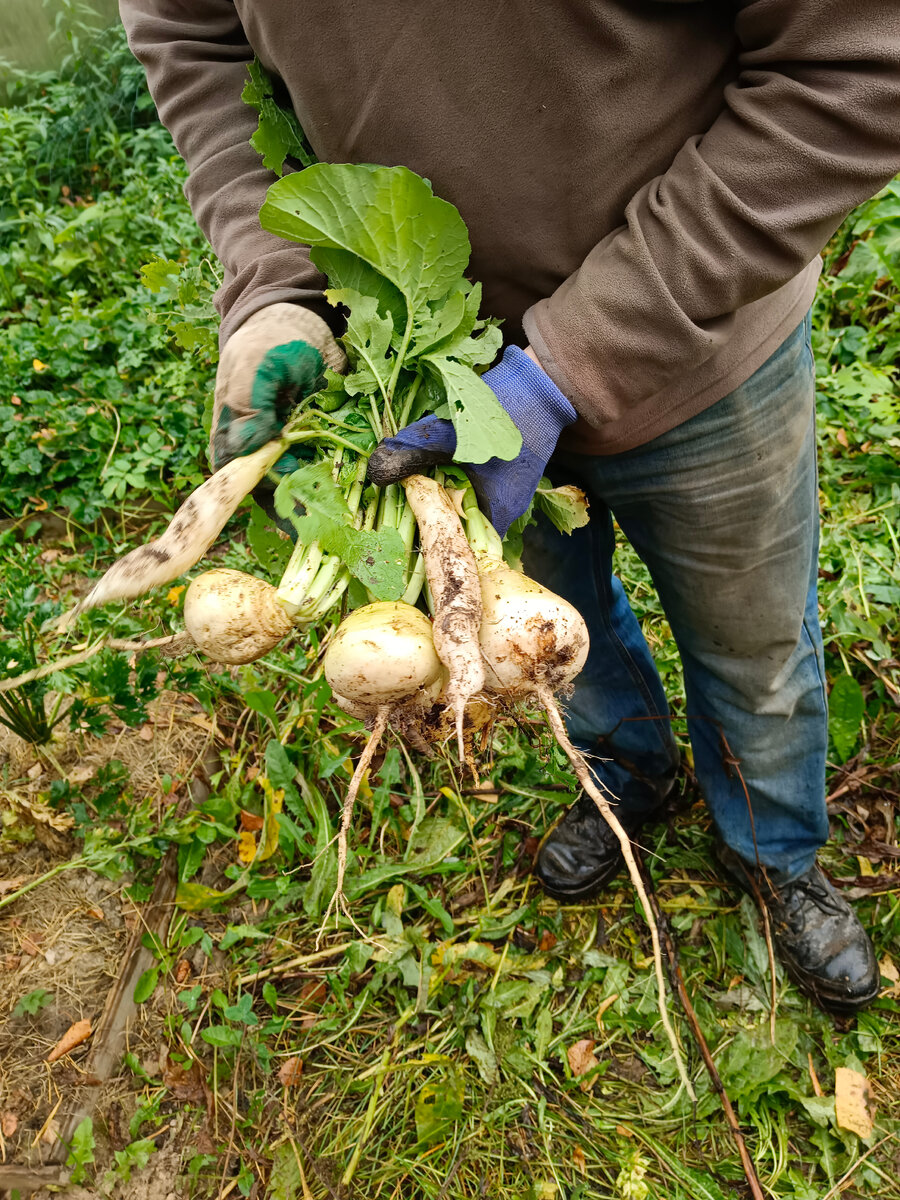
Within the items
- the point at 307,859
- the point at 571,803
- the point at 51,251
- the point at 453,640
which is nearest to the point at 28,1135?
the point at 307,859

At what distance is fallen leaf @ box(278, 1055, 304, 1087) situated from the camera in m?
2.20

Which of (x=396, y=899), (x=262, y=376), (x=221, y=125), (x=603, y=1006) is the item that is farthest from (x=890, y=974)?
(x=221, y=125)

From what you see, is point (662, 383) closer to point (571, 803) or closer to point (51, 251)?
point (571, 803)

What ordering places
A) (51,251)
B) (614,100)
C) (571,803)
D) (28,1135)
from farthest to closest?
(51,251) < (571,803) < (28,1135) < (614,100)

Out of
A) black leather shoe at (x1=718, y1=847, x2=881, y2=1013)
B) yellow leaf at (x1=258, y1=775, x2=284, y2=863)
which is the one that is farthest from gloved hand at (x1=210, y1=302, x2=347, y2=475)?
black leather shoe at (x1=718, y1=847, x2=881, y2=1013)

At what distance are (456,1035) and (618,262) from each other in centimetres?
201

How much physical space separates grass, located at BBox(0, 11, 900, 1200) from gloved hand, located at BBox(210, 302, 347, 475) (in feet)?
2.24

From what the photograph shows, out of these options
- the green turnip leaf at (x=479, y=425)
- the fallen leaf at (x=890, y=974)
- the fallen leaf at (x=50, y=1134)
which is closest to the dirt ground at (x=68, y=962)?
the fallen leaf at (x=50, y=1134)

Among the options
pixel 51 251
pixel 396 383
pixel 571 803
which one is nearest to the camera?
pixel 396 383

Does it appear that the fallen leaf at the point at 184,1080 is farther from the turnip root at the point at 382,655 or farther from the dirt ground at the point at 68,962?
the turnip root at the point at 382,655

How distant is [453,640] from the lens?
4.44ft

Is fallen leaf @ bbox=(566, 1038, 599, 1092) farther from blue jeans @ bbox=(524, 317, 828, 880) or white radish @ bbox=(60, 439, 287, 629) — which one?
white radish @ bbox=(60, 439, 287, 629)

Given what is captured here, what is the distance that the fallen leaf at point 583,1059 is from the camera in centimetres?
211

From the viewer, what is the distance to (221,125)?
5.83 feet
